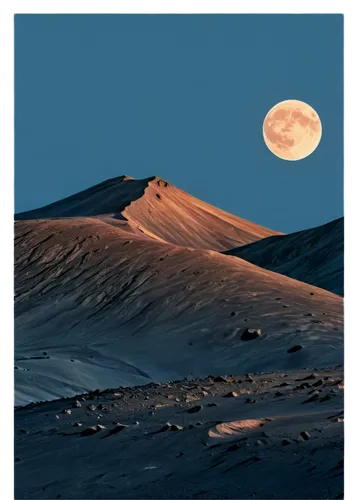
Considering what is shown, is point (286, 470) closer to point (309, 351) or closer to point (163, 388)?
point (163, 388)

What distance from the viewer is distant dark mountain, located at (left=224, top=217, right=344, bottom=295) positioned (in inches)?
2835

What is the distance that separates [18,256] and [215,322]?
1872cm

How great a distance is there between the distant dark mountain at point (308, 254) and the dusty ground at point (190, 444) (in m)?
52.5

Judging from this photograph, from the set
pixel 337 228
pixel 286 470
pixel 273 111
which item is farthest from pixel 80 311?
pixel 337 228

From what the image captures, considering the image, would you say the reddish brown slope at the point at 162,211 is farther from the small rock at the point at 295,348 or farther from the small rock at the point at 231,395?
the small rock at the point at 231,395

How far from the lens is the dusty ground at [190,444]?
9477 mm

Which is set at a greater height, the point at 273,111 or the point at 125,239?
the point at 273,111

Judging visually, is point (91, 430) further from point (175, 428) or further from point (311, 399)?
point (311, 399)

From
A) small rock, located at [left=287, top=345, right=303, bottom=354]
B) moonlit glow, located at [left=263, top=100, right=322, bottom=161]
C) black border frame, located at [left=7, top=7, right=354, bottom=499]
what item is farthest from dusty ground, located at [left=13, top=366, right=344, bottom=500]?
moonlit glow, located at [left=263, top=100, right=322, bottom=161]

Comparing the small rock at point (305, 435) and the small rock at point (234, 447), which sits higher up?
the small rock at point (305, 435)

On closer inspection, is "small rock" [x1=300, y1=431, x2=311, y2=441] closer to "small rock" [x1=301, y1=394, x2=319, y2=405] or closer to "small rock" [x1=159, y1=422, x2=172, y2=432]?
"small rock" [x1=159, y1=422, x2=172, y2=432]

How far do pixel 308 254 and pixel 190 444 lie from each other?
70.0 metres

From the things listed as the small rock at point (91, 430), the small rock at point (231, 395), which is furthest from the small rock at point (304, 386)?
the small rock at point (91, 430)

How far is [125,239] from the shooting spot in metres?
52.6
